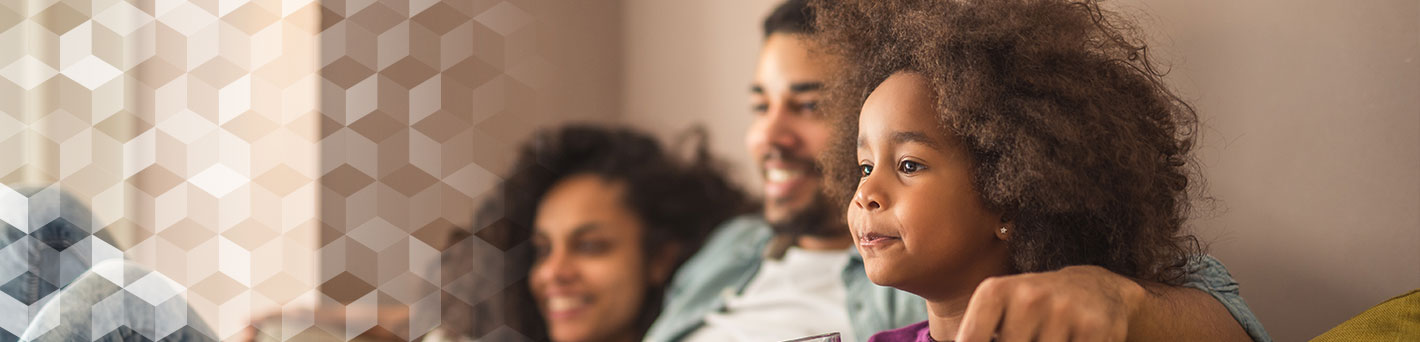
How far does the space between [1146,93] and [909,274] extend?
0.17m

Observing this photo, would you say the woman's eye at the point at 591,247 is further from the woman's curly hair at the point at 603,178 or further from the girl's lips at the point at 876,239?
the girl's lips at the point at 876,239

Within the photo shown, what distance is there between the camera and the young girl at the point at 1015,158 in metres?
0.48

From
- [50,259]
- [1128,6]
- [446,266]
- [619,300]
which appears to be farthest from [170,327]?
[1128,6]

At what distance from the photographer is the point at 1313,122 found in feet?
2.08

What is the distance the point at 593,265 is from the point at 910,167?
0.84 m

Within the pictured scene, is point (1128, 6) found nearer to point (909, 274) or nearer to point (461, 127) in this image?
point (909, 274)

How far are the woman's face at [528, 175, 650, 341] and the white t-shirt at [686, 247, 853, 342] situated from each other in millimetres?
227

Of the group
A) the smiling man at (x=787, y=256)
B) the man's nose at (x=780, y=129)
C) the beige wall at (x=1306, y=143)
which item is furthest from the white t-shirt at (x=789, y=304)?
the beige wall at (x=1306, y=143)

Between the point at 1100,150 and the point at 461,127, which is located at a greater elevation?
the point at 1100,150

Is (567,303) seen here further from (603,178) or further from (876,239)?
(876,239)

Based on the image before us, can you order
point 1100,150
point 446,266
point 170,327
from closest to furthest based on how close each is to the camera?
point 1100,150
point 170,327
point 446,266

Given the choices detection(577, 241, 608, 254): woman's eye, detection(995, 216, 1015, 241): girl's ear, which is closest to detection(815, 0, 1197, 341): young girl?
detection(995, 216, 1015, 241): girl's ear

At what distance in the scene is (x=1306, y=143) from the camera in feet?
2.09

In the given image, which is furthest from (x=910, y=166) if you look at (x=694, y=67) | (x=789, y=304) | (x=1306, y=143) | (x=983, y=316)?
(x=694, y=67)
